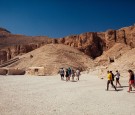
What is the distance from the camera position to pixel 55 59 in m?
65.4

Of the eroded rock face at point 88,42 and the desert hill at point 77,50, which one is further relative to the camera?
the eroded rock face at point 88,42

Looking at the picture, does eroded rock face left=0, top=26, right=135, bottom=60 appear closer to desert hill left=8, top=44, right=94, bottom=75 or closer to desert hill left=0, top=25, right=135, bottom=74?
desert hill left=0, top=25, right=135, bottom=74

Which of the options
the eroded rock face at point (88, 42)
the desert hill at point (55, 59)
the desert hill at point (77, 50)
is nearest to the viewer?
the desert hill at point (55, 59)

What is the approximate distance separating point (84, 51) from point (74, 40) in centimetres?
663

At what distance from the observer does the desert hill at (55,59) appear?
62963 mm

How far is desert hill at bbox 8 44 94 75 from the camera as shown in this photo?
207 feet

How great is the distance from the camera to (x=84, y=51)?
88.2 m

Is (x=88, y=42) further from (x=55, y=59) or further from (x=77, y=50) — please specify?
(x=55, y=59)

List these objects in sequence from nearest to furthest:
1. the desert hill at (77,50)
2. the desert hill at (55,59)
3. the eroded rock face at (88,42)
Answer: the desert hill at (55,59), the desert hill at (77,50), the eroded rock face at (88,42)

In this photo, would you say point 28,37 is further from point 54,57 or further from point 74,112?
point 74,112

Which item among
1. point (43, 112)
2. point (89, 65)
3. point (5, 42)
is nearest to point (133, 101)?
point (43, 112)

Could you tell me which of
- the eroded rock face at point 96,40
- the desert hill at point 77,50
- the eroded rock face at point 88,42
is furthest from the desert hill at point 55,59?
the eroded rock face at point 96,40

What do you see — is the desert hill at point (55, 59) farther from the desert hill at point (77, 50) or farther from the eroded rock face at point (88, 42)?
the eroded rock face at point (88, 42)

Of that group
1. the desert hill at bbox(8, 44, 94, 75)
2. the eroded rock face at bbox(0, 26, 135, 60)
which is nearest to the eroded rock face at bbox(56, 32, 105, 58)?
the eroded rock face at bbox(0, 26, 135, 60)
